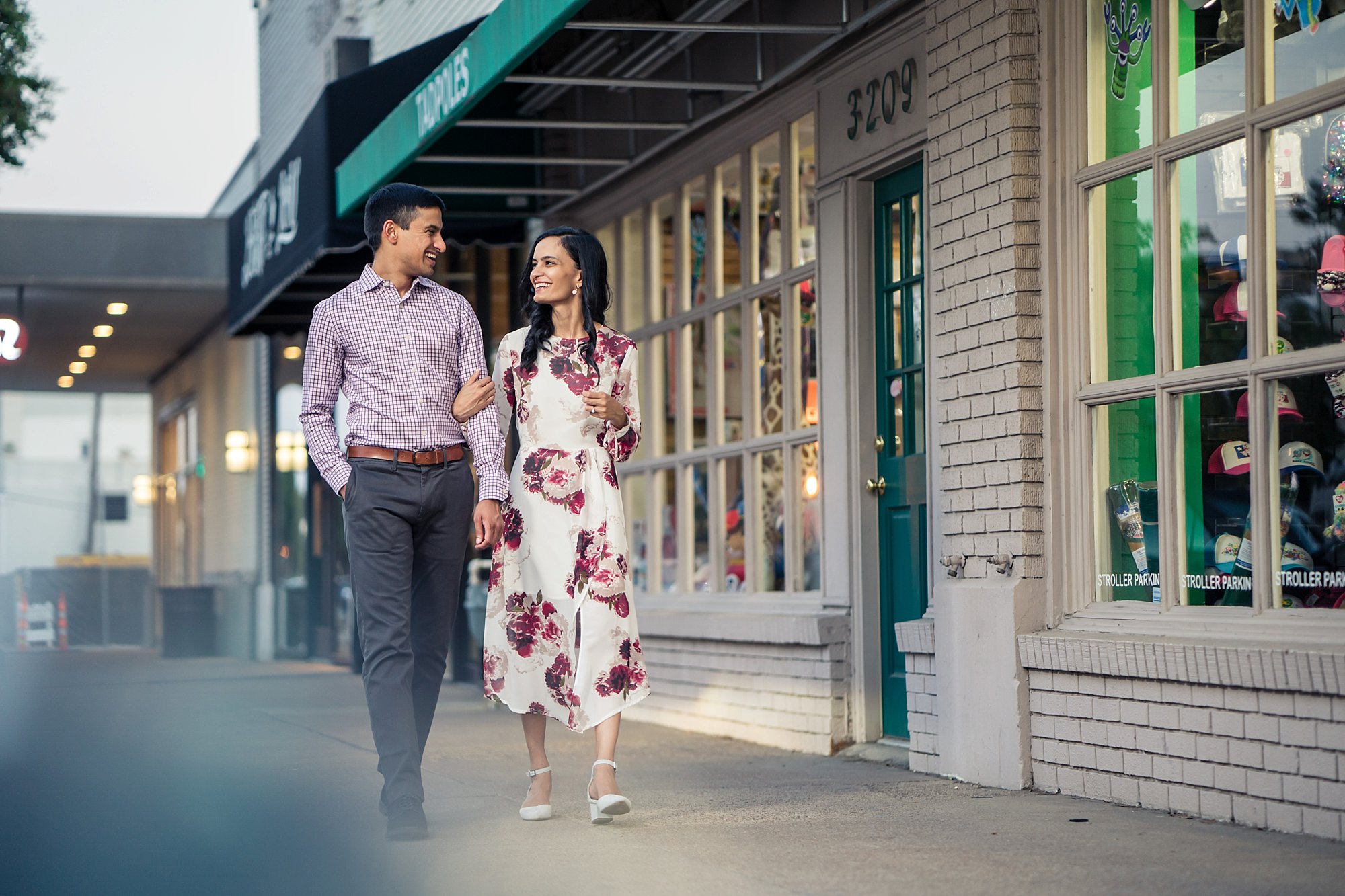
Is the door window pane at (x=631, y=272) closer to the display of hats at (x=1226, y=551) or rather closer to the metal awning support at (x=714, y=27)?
the metal awning support at (x=714, y=27)

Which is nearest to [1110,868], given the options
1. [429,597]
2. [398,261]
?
[429,597]

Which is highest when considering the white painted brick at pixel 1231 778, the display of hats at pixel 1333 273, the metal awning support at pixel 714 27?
the metal awning support at pixel 714 27

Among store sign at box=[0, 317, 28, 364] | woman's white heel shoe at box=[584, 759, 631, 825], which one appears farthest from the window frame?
store sign at box=[0, 317, 28, 364]

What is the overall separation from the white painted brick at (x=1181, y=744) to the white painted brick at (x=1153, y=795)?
132mm

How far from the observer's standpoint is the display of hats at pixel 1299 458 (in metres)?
5.06

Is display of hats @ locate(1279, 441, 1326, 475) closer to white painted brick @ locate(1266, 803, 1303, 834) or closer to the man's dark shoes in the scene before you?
white painted brick @ locate(1266, 803, 1303, 834)

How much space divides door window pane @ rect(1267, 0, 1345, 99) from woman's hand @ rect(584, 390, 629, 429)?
7.35 ft

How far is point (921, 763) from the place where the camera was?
6.84 m

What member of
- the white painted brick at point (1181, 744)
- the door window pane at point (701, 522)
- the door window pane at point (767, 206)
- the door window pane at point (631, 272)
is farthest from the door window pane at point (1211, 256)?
the door window pane at point (631, 272)

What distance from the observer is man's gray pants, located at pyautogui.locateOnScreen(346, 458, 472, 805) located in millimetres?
5188

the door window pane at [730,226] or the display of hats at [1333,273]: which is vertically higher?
the door window pane at [730,226]

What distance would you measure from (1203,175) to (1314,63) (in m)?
0.59

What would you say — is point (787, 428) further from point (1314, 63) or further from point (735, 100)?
point (1314, 63)

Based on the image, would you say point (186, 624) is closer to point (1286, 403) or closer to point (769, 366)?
point (769, 366)
